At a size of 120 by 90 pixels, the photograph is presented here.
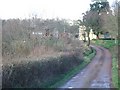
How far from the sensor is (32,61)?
16.6 m

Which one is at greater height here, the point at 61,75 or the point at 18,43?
the point at 18,43

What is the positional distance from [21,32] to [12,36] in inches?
75.1

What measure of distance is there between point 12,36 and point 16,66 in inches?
270

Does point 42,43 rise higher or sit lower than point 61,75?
higher

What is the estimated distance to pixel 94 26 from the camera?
3125 inches

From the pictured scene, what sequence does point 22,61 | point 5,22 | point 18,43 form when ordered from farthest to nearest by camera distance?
point 5,22
point 18,43
point 22,61

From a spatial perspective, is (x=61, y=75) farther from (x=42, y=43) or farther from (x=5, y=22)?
(x=5, y=22)

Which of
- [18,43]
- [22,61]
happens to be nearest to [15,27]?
[18,43]

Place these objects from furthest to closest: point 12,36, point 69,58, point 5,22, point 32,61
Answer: point 69,58
point 5,22
point 12,36
point 32,61

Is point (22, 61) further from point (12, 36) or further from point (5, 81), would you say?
point (12, 36)

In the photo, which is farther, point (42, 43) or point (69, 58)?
point (69, 58)

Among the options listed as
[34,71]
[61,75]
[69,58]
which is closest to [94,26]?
[69,58]

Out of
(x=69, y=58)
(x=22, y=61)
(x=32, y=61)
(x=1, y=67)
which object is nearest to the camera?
(x=1, y=67)

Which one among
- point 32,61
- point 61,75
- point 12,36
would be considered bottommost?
point 61,75
